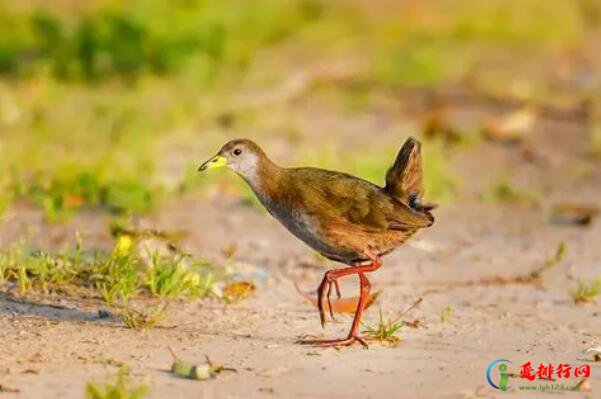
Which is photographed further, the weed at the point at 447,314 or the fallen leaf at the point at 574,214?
the fallen leaf at the point at 574,214

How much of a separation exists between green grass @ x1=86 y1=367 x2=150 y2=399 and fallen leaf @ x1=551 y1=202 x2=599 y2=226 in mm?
4584

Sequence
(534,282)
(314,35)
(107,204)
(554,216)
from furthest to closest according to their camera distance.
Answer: (314,35)
(554,216)
(107,204)
(534,282)

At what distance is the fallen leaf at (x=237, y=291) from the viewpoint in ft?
21.9

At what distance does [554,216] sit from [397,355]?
3732mm

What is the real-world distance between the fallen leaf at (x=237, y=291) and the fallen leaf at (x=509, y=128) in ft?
16.0

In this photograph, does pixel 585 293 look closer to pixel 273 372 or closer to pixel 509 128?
pixel 273 372

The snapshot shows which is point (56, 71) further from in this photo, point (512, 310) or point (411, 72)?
point (512, 310)

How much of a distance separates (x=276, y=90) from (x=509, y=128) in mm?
2123

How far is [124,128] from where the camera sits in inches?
416

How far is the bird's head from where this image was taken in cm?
621

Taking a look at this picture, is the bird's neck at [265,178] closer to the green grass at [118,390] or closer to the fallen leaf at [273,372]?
the fallen leaf at [273,372]

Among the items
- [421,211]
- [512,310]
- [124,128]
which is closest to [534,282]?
[512,310]

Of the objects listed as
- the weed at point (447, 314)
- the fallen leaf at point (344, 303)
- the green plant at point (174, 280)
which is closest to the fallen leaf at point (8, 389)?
the green plant at point (174, 280)

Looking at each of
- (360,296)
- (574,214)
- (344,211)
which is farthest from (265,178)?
(574,214)
